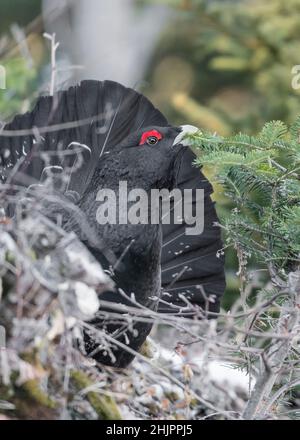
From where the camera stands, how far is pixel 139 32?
12.9 m

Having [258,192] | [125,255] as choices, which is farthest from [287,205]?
[125,255]

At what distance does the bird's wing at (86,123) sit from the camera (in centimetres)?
564

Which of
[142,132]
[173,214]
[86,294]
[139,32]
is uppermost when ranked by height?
[139,32]

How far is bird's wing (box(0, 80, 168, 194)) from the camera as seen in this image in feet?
18.5

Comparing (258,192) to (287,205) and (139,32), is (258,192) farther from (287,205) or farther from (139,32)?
(139,32)

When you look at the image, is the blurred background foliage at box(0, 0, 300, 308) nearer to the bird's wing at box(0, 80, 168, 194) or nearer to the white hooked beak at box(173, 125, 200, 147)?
the bird's wing at box(0, 80, 168, 194)

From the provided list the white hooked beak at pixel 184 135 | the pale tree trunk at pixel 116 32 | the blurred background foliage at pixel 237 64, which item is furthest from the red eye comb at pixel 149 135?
the pale tree trunk at pixel 116 32

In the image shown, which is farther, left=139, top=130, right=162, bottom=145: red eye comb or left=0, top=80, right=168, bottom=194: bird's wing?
left=0, top=80, right=168, bottom=194: bird's wing

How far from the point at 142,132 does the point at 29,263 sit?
195 centimetres

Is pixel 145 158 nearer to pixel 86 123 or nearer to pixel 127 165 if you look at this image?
pixel 127 165

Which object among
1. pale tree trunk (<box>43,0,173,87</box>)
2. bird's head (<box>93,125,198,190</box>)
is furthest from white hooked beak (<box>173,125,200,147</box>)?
pale tree trunk (<box>43,0,173,87</box>)

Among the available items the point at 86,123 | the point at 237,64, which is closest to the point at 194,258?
the point at 86,123

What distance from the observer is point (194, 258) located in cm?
580

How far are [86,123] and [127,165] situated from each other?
553 mm
